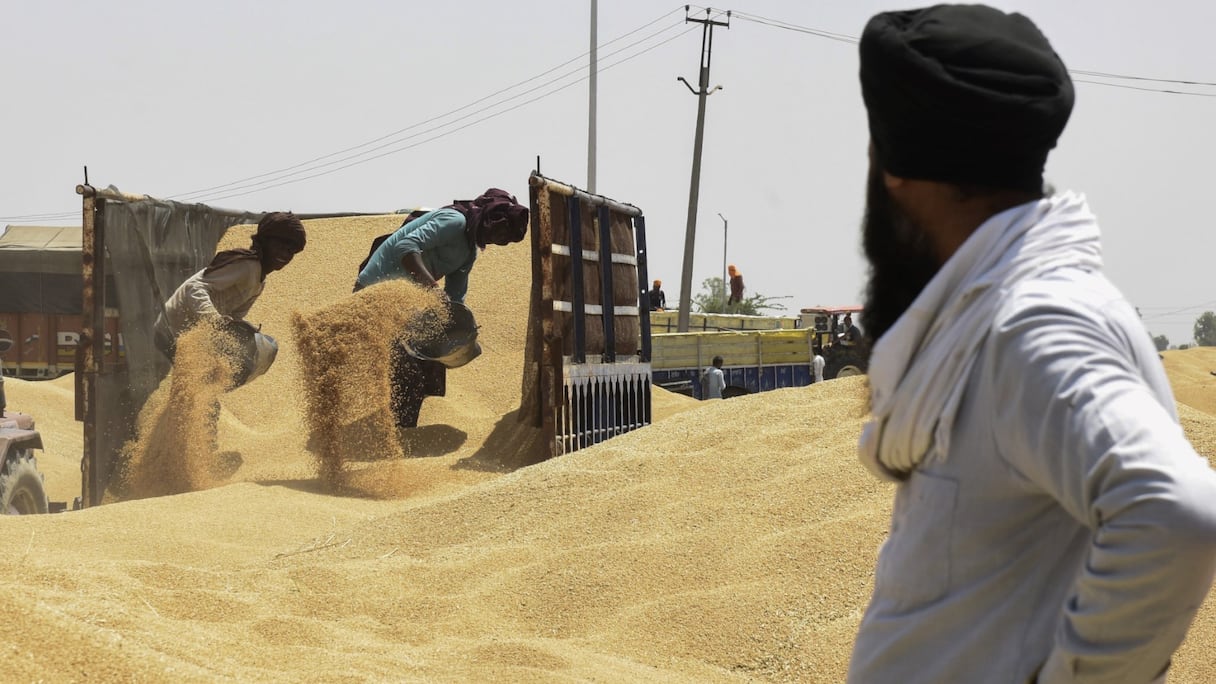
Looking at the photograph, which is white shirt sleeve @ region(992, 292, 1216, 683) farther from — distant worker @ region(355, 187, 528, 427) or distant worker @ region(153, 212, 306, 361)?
distant worker @ region(153, 212, 306, 361)

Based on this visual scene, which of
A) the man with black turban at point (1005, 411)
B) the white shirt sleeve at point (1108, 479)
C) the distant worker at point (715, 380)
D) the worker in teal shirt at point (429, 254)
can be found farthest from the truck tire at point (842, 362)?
the white shirt sleeve at point (1108, 479)

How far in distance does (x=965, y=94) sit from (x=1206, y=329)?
8037cm

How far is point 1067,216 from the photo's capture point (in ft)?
5.42

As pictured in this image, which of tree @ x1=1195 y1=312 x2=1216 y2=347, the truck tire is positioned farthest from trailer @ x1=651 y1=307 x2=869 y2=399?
tree @ x1=1195 y1=312 x2=1216 y2=347

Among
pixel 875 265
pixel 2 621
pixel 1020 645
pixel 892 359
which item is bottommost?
pixel 2 621

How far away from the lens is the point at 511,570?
18.6 feet

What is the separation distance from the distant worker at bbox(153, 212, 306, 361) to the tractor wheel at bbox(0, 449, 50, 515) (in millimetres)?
1869

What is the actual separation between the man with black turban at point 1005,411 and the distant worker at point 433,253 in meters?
8.59

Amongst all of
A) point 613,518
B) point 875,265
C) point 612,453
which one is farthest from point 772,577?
point 875,265

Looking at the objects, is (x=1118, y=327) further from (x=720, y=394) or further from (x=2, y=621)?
(x=720, y=394)

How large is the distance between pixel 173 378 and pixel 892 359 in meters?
8.93

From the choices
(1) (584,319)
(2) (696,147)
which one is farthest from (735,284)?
(1) (584,319)

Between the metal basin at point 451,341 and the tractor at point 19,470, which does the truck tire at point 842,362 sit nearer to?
the metal basin at point 451,341

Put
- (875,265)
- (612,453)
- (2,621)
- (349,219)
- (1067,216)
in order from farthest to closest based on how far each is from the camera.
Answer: (349,219), (612,453), (2,621), (875,265), (1067,216)
